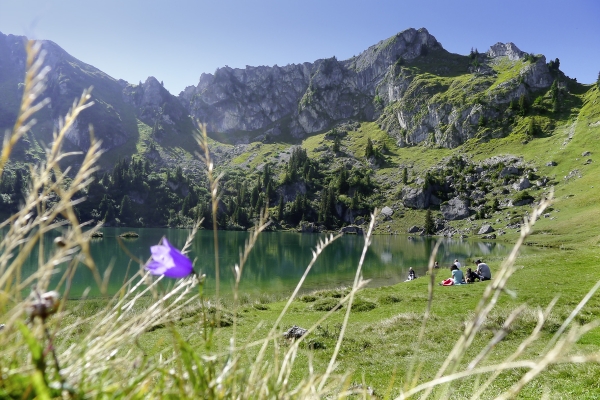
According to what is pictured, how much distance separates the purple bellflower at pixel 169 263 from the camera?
133 cm

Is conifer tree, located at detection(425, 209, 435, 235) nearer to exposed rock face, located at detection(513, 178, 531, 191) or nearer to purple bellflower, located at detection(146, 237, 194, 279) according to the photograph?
exposed rock face, located at detection(513, 178, 531, 191)

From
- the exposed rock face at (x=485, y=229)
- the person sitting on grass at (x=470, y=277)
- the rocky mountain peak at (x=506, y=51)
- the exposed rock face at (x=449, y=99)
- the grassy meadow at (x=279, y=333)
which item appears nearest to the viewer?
the grassy meadow at (x=279, y=333)

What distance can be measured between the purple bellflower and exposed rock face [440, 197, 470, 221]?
11661 centimetres

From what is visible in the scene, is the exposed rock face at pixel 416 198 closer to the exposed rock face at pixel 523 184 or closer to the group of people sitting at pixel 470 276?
the exposed rock face at pixel 523 184

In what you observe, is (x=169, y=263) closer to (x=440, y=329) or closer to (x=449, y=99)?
(x=440, y=329)

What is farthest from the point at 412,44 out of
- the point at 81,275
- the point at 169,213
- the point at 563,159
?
the point at 81,275

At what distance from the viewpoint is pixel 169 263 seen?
4.35 feet

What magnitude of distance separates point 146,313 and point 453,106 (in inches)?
6486

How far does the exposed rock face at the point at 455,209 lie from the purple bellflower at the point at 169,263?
4591 inches

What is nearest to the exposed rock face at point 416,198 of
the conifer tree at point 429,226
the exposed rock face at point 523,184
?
the conifer tree at point 429,226

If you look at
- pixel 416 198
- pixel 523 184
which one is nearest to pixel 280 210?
pixel 416 198

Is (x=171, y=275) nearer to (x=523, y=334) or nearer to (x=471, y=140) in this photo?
(x=523, y=334)

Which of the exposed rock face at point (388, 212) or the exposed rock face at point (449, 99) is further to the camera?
the exposed rock face at point (449, 99)

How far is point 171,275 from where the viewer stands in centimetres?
137
